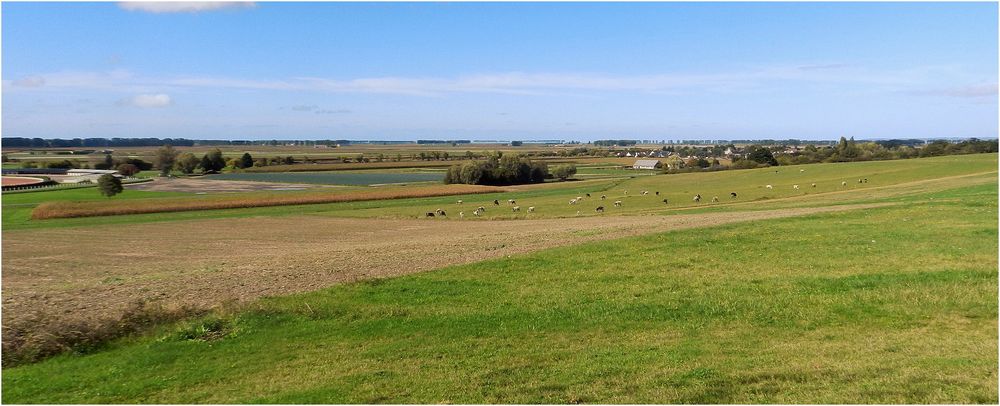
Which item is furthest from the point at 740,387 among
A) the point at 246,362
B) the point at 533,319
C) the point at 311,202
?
the point at 311,202

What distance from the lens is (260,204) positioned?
64.2 metres

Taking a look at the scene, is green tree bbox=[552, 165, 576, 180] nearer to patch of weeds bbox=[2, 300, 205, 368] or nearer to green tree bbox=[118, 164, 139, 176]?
green tree bbox=[118, 164, 139, 176]

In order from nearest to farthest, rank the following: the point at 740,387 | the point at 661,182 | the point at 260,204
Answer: the point at 740,387 < the point at 260,204 < the point at 661,182

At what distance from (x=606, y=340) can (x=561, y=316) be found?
76.0 inches

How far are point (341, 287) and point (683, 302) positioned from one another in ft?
28.8

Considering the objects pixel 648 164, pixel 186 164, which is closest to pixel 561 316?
pixel 648 164

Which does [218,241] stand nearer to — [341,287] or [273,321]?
[341,287]

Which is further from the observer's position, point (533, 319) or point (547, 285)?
point (547, 285)

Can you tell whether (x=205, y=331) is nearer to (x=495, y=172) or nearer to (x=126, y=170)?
(x=495, y=172)

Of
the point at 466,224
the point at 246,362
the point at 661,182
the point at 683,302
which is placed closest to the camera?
the point at 246,362

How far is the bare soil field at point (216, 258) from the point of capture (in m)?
17.2

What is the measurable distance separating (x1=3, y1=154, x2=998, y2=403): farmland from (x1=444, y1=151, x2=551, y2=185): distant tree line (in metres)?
67.6

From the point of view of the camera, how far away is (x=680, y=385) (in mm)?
9438

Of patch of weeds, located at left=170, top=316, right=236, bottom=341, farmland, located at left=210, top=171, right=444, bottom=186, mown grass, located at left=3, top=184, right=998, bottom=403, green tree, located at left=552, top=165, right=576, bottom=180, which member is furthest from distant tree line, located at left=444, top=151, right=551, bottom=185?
patch of weeds, located at left=170, top=316, right=236, bottom=341
